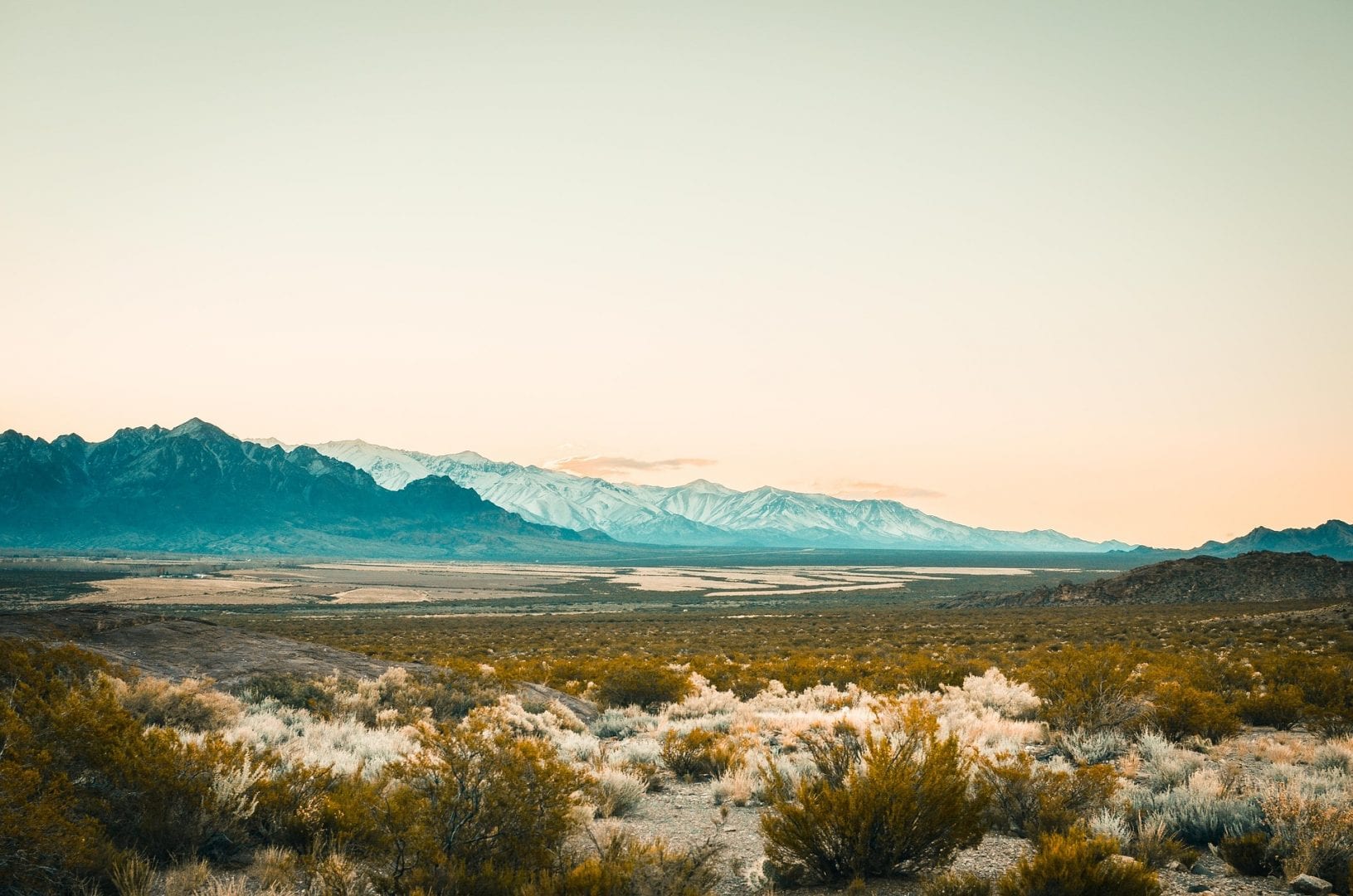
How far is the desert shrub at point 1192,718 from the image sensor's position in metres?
12.4

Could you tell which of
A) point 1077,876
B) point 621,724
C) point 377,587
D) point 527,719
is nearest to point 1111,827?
point 1077,876

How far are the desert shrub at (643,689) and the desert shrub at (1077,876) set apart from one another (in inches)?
496

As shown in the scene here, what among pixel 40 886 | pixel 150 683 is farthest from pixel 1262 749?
pixel 150 683

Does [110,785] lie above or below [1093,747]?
above

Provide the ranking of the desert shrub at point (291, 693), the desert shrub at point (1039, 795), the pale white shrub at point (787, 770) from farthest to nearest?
1. the desert shrub at point (291, 693)
2. the pale white shrub at point (787, 770)
3. the desert shrub at point (1039, 795)

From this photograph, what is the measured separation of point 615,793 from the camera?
29.6 feet

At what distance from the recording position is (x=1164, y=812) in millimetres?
7727

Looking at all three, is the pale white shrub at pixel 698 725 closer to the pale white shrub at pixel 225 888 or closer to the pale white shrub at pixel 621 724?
the pale white shrub at pixel 621 724

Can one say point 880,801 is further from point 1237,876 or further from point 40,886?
point 40,886

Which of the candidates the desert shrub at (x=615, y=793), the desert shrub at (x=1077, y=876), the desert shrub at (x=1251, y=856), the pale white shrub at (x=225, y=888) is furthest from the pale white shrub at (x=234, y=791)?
the desert shrub at (x=1251, y=856)

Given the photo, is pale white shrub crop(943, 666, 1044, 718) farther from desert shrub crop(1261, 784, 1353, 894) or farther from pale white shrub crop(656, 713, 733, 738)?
desert shrub crop(1261, 784, 1353, 894)

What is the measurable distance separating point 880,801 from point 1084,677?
8678 mm

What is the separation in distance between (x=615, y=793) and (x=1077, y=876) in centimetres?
503

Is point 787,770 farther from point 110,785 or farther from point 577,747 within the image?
point 110,785
